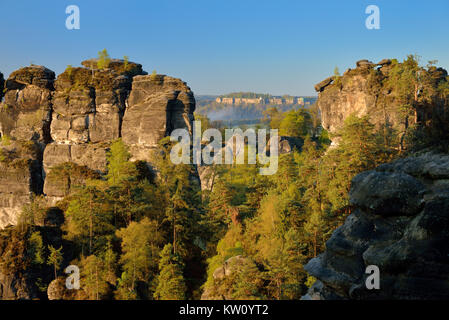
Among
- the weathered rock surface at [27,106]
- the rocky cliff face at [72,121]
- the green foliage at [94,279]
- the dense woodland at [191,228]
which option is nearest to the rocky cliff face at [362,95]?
the dense woodland at [191,228]

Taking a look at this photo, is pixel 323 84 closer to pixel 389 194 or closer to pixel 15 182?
pixel 15 182

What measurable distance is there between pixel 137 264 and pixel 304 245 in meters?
14.3

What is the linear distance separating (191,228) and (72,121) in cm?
2272

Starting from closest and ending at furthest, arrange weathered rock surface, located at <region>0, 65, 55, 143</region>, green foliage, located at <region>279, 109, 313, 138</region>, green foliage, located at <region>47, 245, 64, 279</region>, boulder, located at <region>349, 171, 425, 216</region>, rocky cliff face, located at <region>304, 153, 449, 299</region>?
1. rocky cliff face, located at <region>304, 153, 449, 299</region>
2. boulder, located at <region>349, 171, 425, 216</region>
3. green foliage, located at <region>47, 245, 64, 279</region>
4. weathered rock surface, located at <region>0, 65, 55, 143</region>
5. green foliage, located at <region>279, 109, 313, 138</region>

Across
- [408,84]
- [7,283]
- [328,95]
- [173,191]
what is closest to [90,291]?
[7,283]

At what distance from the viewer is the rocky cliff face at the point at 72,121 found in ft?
142

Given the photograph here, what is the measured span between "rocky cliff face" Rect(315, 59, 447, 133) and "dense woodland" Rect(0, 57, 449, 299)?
378cm

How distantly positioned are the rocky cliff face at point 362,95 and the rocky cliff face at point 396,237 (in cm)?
2990

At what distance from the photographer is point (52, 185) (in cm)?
4284

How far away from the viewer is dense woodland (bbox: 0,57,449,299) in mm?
25984

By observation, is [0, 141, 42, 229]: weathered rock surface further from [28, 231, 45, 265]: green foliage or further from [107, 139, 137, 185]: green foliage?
[28, 231, 45, 265]: green foliage

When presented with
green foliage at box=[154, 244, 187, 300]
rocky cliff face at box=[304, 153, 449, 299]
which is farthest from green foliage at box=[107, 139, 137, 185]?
rocky cliff face at box=[304, 153, 449, 299]

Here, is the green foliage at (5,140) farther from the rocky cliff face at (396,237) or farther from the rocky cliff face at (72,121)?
the rocky cliff face at (396,237)

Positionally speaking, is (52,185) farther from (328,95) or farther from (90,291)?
(328,95)
